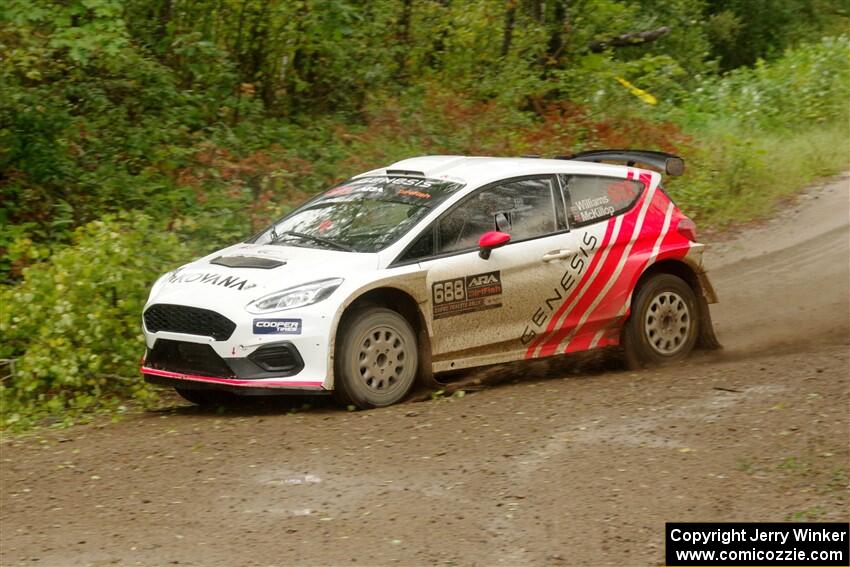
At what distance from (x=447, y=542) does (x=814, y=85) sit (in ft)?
59.1

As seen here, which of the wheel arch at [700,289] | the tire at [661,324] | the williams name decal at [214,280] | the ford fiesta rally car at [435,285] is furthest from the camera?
the wheel arch at [700,289]

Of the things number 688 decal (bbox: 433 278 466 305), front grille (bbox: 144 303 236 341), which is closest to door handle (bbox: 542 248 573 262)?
number 688 decal (bbox: 433 278 466 305)

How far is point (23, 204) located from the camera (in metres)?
13.1

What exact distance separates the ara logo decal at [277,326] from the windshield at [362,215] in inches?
34.8

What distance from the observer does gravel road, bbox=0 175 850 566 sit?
5863 millimetres

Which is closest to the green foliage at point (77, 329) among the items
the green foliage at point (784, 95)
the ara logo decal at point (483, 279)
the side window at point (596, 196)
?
the ara logo decal at point (483, 279)

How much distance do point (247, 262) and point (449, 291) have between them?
1454mm

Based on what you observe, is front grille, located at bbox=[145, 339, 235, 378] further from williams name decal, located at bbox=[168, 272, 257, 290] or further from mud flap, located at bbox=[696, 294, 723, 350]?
mud flap, located at bbox=[696, 294, 723, 350]

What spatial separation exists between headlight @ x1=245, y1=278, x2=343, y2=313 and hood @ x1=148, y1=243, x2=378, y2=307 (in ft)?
0.13

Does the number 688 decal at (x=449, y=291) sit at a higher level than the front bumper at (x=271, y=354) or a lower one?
higher

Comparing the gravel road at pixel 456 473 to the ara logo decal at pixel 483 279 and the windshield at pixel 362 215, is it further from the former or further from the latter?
the windshield at pixel 362 215

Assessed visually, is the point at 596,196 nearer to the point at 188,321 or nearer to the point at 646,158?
the point at 646,158

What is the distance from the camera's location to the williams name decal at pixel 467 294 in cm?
894

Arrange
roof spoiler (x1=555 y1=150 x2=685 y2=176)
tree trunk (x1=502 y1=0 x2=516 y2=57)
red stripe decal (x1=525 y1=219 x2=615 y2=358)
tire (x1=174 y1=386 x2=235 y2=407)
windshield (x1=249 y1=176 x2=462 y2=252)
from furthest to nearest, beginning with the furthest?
tree trunk (x1=502 y1=0 x2=516 y2=57) → roof spoiler (x1=555 y1=150 x2=685 y2=176) → red stripe decal (x1=525 y1=219 x2=615 y2=358) → tire (x1=174 y1=386 x2=235 y2=407) → windshield (x1=249 y1=176 x2=462 y2=252)
